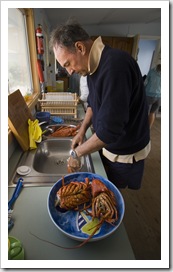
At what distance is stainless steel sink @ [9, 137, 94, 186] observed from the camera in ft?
2.52

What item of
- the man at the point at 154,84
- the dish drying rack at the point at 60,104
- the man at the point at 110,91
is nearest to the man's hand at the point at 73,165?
the man at the point at 110,91

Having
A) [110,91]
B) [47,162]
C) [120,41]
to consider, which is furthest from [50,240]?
[120,41]

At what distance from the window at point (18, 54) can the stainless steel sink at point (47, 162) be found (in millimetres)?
509

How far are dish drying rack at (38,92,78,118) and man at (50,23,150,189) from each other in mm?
809

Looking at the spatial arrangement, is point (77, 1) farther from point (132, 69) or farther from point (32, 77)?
point (32, 77)

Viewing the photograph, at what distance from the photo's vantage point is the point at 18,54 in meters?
1.44

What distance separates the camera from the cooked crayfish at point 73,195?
62 cm

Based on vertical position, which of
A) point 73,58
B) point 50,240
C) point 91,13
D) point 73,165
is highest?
point 91,13

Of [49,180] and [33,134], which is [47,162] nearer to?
[33,134]

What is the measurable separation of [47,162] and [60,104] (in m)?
0.68

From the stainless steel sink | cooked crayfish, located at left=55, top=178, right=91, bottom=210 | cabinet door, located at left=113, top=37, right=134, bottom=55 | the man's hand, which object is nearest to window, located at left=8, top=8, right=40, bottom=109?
the stainless steel sink

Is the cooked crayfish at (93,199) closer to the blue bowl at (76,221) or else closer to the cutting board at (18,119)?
the blue bowl at (76,221)

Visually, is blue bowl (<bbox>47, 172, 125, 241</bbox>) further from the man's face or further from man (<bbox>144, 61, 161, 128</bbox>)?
man (<bbox>144, 61, 161, 128</bbox>)

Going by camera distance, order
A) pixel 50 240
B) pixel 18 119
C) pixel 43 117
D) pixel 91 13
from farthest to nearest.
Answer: pixel 91 13
pixel 43 117
pixel 18 119
pixel 50 240
